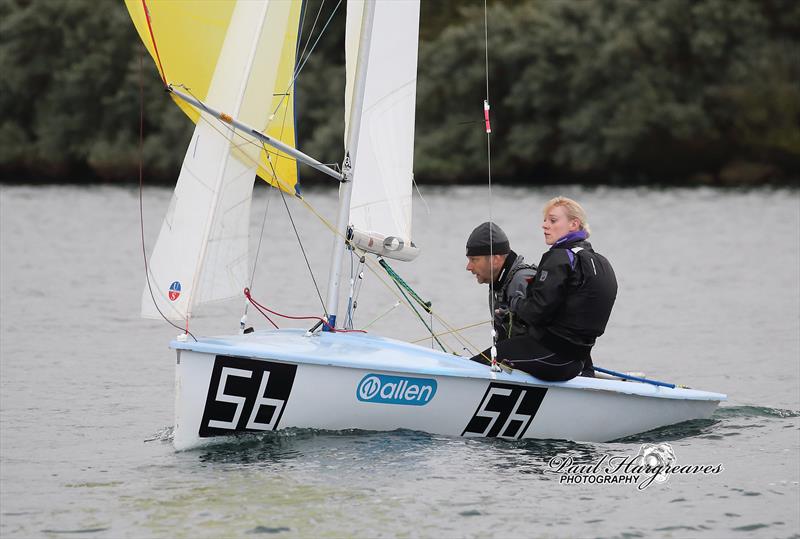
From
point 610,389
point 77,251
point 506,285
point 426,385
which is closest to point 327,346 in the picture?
point 426,385

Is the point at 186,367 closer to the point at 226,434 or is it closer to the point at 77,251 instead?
the point at 226,434

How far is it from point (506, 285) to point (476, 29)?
3777cm

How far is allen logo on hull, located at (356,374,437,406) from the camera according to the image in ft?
29.1

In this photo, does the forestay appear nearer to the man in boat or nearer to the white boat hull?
the white boat hull

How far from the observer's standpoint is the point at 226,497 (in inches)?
315

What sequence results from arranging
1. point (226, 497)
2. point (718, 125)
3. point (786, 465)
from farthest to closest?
point (718, 125), point (786, 465), point (226, 497)

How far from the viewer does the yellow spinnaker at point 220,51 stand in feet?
29.7

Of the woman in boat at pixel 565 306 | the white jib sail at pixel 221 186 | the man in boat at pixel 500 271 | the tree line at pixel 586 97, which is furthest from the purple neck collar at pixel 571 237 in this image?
the tree line at pixel 586 97

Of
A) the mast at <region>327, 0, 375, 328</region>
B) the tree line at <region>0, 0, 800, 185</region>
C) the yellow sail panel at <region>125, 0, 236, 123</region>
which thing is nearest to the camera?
the yellow sail panel at <region>125, 0, 236, 123</region>

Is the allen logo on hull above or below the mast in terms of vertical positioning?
below

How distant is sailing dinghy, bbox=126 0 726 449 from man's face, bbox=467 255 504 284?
2.28ft

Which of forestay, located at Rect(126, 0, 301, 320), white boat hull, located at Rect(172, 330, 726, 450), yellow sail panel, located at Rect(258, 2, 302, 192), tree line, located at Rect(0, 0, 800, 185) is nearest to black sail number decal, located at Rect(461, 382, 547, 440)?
white boat hull, located at Rect(172, 330, 726, 450)

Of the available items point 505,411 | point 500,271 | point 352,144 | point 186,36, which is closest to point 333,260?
point 352,144

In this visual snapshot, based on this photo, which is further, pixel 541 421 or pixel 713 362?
pixel 713 362
